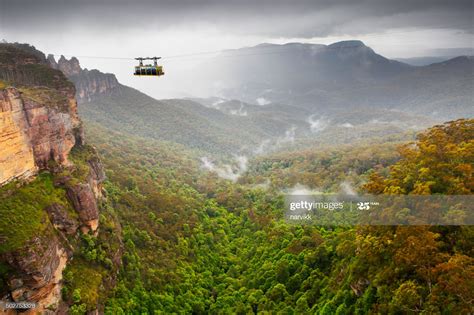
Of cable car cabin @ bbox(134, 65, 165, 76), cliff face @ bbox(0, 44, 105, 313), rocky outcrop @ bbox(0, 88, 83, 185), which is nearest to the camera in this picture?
cliff face @ bbox(0, 44, 105, 313)

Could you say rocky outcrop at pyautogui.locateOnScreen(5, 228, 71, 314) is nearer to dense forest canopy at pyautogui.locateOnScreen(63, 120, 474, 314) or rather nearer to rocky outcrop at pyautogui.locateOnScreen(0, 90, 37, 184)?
dense forest canopy at pyautogui.locateOnScreen(63, 120, 474, 314)

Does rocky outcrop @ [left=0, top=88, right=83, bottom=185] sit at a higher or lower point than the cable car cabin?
lower

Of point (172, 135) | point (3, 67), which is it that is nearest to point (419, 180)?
point (3, 67)

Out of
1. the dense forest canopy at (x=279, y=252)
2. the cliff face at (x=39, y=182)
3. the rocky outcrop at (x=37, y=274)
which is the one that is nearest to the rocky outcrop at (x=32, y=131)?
the cliff face at (x=39, y=182)

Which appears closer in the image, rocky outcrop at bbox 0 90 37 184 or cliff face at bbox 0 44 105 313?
cliff face at bbox 0 44 105 313

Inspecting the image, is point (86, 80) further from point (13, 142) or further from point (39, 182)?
point (13, 142)

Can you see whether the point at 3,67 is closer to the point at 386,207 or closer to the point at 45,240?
the point at 45,240

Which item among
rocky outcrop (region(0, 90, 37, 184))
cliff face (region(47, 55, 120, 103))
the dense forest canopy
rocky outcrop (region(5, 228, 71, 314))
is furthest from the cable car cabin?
cliff face (region(47, 55, 120, 103))
